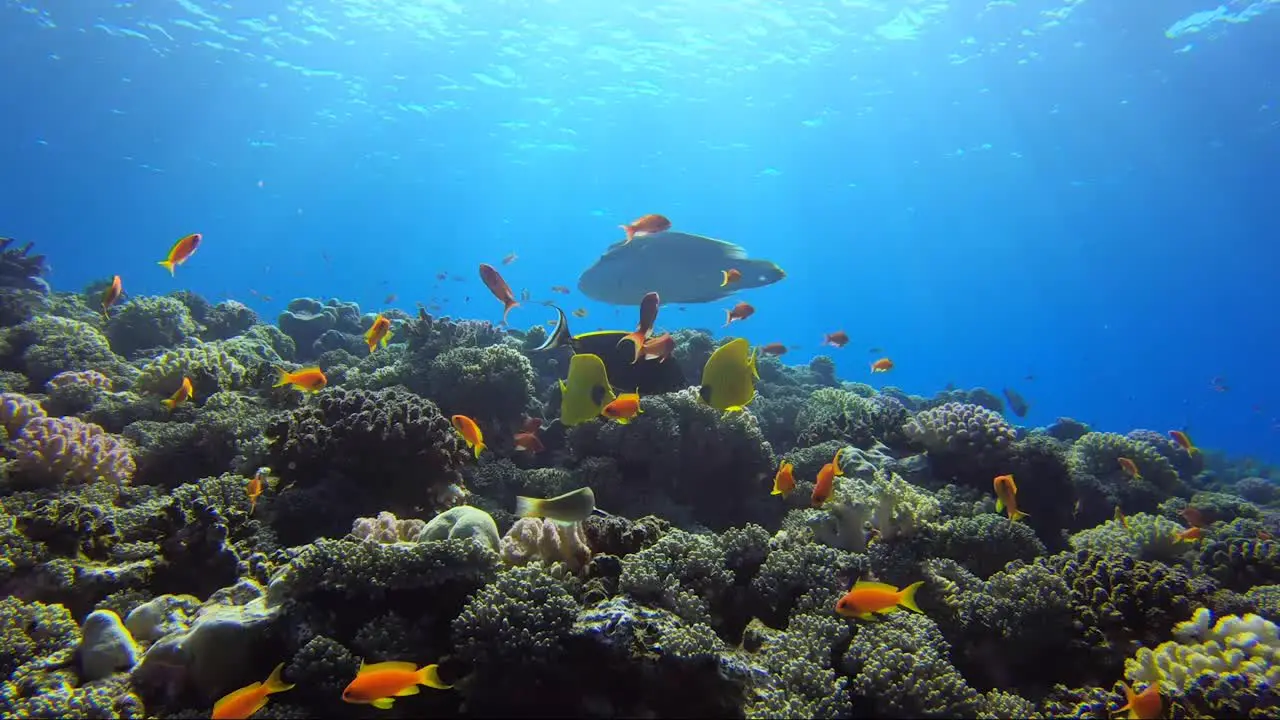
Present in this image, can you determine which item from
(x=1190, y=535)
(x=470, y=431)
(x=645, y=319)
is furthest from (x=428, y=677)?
(x=1190, y=535)

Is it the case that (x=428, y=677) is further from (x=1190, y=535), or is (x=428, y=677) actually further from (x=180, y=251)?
(x=1190, y=535)

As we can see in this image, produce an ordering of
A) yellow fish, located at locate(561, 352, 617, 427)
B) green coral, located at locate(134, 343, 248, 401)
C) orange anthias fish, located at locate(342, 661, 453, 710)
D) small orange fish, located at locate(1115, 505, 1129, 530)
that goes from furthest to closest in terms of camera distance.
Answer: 1. green coral, located at locate(134, 343, 248, 401)
2. small orange fish, located at locate(1115, 505, 1129, 530)
3. yellow fish, located at locate(561, 352, 617, 427)
4. orange anthias fish, located at locate(342, 661, 453, 710)

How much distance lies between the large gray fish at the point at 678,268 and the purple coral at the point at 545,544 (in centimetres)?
769

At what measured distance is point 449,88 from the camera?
4394 cm

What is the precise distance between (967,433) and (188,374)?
414 inches

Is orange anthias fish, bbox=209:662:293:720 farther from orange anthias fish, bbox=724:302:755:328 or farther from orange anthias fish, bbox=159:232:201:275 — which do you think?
orange anthias fish, bbox=724:302:755:328

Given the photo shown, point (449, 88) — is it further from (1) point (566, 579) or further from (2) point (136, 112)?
(1) point (566, 579)

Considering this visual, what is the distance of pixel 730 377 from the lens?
5113mm

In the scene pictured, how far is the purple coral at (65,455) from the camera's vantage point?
19.5 ft

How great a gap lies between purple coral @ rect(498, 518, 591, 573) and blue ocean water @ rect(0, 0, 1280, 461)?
23661 millimetres

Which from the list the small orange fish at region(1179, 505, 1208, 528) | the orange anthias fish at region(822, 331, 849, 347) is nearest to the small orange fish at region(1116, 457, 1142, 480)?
the small orange fish at region(1179, 505, 1208, 528)

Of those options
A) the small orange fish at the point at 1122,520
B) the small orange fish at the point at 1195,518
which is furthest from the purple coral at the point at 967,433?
the small orange fish at the point at 1195,518

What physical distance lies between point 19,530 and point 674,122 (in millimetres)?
49477

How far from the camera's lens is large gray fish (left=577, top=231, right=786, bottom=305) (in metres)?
11.1
